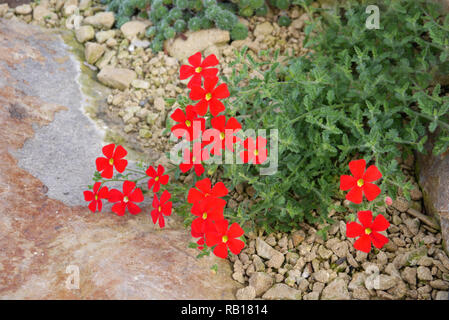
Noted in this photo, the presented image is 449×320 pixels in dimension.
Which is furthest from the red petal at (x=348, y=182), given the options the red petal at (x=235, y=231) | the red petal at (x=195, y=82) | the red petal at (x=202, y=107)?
the red petal at (x=195, y=82)

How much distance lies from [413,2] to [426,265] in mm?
1553

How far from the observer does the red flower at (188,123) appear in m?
2.16

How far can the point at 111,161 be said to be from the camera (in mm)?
2316

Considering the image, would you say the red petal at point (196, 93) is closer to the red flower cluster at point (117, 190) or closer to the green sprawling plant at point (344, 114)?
the green sprawling plant at point (344, 114)

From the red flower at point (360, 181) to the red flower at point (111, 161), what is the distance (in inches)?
42.3

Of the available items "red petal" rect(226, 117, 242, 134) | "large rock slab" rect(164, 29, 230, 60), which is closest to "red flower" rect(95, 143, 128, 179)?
"red petal" rect(226, 117, 242, 134)

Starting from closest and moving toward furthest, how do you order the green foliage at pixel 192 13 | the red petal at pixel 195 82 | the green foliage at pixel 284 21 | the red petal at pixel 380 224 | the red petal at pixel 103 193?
the red petal at pixel 380 224 < the red petal at pixel 195 82 < the red petal at pixel 103 193 < the green foliage at pixel 192 13 < the green foliage at pixel 284 21

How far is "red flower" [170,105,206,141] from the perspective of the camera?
2162 millimetres

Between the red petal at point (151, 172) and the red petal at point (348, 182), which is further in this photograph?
the red petal at point (151, 172)

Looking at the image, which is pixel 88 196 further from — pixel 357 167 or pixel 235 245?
pixel 357 167

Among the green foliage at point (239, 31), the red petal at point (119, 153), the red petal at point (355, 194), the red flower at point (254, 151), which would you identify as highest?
the green foliage at point (239, 31)

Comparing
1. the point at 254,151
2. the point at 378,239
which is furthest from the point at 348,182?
the point at 254,151

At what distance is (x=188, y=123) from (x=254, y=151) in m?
0.40

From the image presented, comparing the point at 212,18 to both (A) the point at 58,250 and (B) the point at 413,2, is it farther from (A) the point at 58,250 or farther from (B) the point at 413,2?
(A) the point at 58,250
